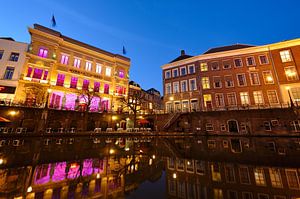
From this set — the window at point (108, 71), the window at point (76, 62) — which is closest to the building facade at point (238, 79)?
the window at point (108, 71)

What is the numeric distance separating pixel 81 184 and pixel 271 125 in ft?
86.7

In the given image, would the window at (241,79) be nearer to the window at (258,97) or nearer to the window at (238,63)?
the window at (238,63)

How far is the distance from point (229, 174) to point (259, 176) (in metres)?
0.90

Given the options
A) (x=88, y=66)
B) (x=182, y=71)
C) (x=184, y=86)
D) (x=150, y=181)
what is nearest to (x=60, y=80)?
(x=88, y=66)

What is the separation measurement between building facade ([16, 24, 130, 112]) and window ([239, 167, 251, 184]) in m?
23.8

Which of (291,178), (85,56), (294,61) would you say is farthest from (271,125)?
(85,56)

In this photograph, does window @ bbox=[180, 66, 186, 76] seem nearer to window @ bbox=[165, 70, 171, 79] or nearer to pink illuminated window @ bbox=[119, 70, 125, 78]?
window @ bbox=[165, 70, 171, 79]

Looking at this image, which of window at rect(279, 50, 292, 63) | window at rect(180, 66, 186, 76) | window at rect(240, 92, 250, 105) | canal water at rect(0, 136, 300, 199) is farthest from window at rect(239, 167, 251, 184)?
window at rect(279, 50, 292, 63)

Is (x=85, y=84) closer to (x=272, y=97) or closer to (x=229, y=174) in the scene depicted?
(x=229, y=174)

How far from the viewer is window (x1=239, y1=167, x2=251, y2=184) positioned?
4313 millimetres

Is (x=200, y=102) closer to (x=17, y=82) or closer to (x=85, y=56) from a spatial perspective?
(x=85, y=56)

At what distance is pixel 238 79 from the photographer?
27719 millimetres

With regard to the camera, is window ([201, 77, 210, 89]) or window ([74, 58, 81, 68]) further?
window ([74, 58, 81, 68])

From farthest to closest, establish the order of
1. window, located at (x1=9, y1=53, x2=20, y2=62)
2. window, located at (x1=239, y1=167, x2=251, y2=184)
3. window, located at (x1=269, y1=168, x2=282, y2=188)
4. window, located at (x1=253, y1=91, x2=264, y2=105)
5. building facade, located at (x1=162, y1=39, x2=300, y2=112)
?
window, located at (x1=253, y1=91, x2=264, y2=105), building facade, located at (x1=162, y1=39, x2=300, y2=112), window, located at (x1=9, y1=53, x2=20, y2=62), window, located at (x1=239, y1=167, x2=251, y2=184), window, located at (x1=269, y1=168, x2=282, y2=188)
